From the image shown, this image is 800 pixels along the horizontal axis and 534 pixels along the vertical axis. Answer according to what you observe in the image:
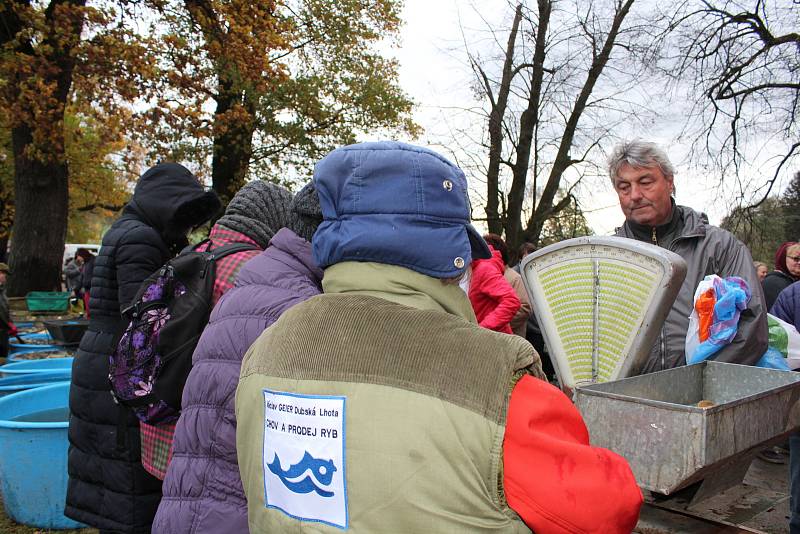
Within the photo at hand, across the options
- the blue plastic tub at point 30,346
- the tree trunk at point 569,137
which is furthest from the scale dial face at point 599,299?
the tree trunk at point 569,137

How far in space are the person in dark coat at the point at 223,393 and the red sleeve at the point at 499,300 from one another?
10.9 feet

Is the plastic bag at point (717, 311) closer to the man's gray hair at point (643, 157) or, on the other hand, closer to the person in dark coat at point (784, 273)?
the man's gray hair at point (643, 157)

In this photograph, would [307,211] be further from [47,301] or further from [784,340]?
[47,301]

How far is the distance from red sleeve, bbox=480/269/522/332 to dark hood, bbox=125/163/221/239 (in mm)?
2672

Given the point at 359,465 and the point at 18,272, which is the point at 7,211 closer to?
the point at 18,272

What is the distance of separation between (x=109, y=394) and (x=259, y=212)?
3.36 feet

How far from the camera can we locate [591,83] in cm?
1204

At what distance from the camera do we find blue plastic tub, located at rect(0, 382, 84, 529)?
343 cm

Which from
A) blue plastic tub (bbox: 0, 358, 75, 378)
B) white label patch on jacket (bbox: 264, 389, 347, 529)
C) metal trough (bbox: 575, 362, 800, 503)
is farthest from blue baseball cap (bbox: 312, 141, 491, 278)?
blue plastic tub (bbox: 0, 358, 75, 378)

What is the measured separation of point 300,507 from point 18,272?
1180 centimetres

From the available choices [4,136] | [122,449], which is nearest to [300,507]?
[122,449]

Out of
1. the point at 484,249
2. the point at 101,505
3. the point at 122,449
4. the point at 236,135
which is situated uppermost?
the point at 236,135

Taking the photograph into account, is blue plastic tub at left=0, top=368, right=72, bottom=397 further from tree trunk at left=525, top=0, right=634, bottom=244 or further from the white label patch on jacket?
tree trunk at left=525, top=0, right=634, bottom=244

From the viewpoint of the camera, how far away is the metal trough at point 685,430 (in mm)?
1298
